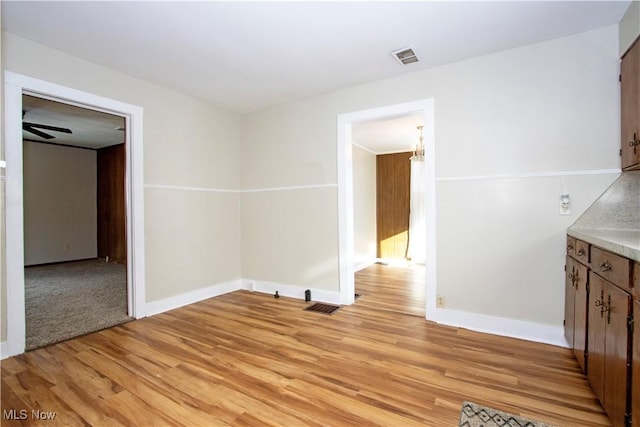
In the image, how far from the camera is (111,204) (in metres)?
6.80

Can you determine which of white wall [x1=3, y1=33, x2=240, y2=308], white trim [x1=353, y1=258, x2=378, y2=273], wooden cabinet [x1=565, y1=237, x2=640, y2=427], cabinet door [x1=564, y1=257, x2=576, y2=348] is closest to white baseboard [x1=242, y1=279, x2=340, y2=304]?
white wall [x1=3, y1=33, x2=240, y2=308]

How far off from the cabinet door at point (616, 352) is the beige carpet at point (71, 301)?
394cm

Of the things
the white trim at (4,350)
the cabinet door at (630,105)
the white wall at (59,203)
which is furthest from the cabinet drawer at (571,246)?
the white wall at (59,203)

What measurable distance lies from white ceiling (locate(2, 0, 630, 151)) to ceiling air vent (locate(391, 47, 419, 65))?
0.06m

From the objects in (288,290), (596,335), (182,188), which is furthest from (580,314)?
(182,188)

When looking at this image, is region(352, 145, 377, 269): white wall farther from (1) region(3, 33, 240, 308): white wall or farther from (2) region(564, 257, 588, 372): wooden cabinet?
(2) region(564, 257, 588, 372): wooden cabinet

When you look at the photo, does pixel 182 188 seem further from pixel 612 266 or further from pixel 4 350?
pixel 612 266

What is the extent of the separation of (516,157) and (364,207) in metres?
3.66

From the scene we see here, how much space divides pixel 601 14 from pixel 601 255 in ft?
6.22

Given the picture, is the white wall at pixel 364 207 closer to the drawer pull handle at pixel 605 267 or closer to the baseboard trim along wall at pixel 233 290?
the baseboard trim along wall at pixel 233 290

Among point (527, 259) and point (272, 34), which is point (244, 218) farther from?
point (527, 259)

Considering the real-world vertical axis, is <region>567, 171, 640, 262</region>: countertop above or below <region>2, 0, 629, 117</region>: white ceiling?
below

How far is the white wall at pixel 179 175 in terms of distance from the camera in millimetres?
2855

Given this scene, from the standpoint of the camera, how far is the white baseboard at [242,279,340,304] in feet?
12.0
